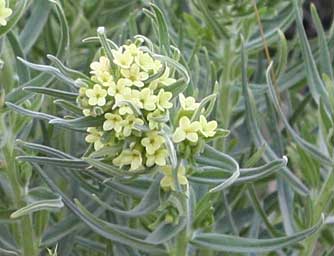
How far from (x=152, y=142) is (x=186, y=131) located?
0.04 meters

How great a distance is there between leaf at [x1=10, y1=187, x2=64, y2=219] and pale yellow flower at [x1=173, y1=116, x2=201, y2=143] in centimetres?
23

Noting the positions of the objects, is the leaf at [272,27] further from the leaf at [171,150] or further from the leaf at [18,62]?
the leaf at [171,150]

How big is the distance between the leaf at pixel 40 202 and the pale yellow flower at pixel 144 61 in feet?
0.83

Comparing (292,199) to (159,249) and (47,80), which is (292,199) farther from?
(47,80)

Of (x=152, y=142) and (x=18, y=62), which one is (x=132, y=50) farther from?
(x=18, y=62)

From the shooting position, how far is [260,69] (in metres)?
1.49

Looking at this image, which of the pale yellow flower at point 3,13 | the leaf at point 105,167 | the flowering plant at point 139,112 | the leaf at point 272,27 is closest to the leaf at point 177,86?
the flowering plant at point 139,112

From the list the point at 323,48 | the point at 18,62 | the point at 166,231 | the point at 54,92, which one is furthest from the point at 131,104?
the point at 323,48

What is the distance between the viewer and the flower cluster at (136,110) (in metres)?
0.85

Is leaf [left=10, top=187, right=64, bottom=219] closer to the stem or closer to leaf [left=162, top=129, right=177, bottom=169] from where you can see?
the stem

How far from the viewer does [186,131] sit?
875 mm

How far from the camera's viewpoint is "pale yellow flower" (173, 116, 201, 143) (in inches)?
34.3

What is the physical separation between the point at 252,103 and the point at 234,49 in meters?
0.24

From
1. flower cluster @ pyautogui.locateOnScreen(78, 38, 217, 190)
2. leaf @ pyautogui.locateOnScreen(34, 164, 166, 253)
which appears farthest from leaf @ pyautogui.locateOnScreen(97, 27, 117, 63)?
leaf @ pyautogui.locateOnScreen(34, 164, 166, 253)
